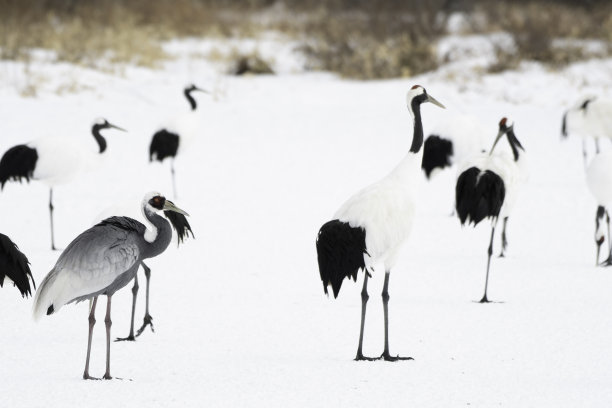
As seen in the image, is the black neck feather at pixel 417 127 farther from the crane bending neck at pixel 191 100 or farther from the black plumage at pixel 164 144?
the crane bending neck at pixel 191 100

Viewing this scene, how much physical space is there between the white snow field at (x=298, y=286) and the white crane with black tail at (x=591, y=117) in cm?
54

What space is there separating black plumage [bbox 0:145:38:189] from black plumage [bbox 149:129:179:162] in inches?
87.8

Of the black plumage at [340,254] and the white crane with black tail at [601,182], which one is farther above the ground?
the white crane with black tail at [601,182]

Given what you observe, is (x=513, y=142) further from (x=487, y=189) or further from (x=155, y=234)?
→ (x=155, y=234)

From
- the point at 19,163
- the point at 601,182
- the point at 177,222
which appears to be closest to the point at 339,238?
the point at 177,222

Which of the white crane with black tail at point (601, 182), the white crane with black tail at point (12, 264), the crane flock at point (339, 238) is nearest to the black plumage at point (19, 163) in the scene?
the crane flock at point (339, 238)

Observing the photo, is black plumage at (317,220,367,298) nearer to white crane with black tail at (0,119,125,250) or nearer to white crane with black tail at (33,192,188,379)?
white crane with black tail at (33,192,188,379)

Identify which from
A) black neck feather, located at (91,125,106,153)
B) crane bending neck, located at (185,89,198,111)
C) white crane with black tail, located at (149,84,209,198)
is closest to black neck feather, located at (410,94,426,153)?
black neck feather, located at (91,125,106,153)

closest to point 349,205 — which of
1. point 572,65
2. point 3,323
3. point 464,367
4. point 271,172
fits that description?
point 464,367

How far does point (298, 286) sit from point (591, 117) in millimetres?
5162

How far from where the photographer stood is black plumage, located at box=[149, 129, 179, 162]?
9727 mm

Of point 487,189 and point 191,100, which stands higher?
point 191,100

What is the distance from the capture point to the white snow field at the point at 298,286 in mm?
4492

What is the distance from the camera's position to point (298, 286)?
6.42 meters
